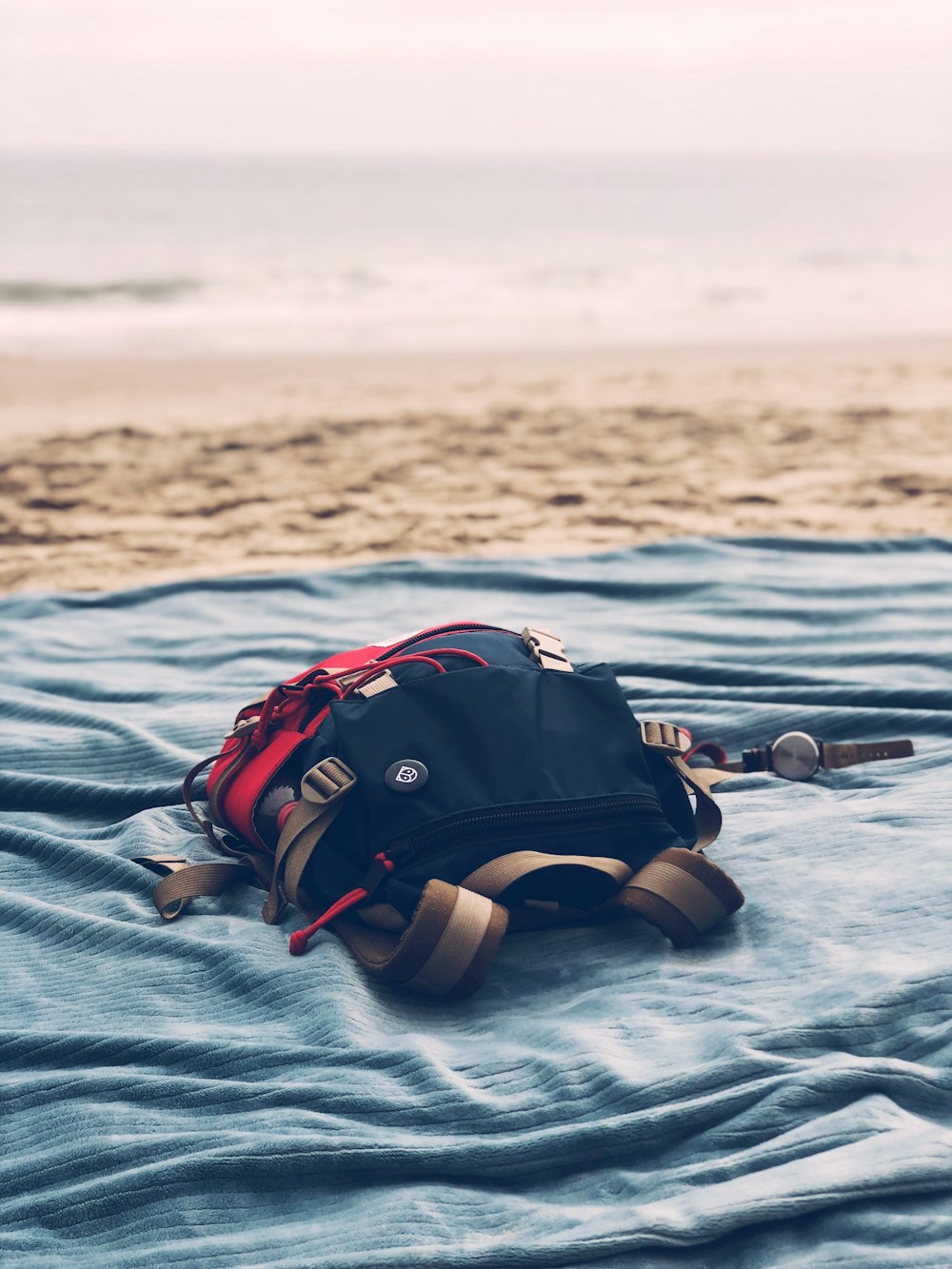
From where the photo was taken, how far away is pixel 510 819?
4.67 feet

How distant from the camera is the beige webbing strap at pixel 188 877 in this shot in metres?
1.51

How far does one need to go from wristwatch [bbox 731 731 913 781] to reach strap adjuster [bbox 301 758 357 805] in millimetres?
716

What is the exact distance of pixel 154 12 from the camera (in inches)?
1324

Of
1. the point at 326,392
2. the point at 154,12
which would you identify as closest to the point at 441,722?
the point at 326,392

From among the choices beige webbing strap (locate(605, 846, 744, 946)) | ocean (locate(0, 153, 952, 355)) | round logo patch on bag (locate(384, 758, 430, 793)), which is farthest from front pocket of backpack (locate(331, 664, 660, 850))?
ocean (locate(0, 153, 952, 355))

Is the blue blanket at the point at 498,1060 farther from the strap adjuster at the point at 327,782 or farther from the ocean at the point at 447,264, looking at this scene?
the ocean at the point at 447,264

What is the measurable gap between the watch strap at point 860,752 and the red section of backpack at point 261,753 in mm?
638

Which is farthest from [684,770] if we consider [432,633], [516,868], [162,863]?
[162,863]

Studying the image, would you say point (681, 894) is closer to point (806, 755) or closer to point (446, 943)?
point (446, 943)

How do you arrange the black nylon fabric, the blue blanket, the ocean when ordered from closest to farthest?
the blue blanket, the black nylon fabric, the ocean

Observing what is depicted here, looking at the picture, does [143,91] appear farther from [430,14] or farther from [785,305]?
[785,305]

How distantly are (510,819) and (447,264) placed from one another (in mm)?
13550

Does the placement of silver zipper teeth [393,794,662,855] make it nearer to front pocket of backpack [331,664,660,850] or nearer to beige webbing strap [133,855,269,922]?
front pocket of backpack [331,664,660,850]

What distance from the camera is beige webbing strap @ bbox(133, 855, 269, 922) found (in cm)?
151
